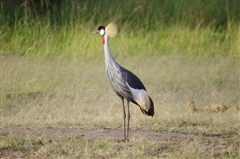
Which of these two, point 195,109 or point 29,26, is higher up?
point 29,26

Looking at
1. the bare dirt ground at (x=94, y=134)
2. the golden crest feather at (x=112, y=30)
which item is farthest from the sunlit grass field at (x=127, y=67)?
the golden crest feather at (x=112, y=30)

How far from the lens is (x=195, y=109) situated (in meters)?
7.98

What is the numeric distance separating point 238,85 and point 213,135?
316 cm

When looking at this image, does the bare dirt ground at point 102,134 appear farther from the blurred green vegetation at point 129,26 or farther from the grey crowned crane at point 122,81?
the blurred green vegetation at point 129,26

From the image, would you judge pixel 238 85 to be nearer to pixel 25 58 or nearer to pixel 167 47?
pixel 167 47

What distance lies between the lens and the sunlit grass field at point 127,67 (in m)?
5.95

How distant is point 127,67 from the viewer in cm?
1058

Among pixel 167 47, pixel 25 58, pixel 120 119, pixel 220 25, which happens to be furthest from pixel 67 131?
pixel 220 25

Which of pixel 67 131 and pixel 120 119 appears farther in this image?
pixel 120 119

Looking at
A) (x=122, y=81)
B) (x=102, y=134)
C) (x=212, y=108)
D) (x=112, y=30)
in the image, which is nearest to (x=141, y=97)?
(x=122, y=81)

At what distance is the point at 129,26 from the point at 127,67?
7.89 feet

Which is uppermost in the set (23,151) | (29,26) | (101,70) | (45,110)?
(29,26)

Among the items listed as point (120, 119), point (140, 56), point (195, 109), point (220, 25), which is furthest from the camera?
point (220, 25)

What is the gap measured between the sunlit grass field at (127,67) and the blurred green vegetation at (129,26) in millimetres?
22
